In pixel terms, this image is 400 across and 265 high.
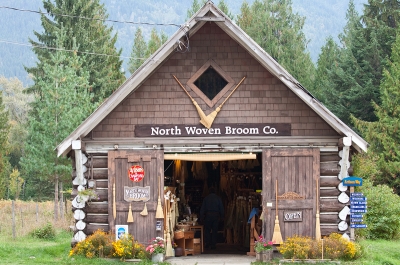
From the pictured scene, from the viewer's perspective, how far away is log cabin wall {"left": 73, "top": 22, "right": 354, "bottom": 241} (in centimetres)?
1870

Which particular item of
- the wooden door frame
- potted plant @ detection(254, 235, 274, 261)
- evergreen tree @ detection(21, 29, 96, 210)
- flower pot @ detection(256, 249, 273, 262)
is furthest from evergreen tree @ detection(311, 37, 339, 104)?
flower pot @ detection(256, 249, 273, 262)

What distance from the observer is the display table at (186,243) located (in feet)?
67.3

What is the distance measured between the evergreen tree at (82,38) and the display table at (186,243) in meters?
25.6

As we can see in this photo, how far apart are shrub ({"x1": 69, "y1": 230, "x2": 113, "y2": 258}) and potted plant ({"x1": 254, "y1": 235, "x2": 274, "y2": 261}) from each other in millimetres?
3579

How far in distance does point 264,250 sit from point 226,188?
7132mm

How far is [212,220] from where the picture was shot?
2314 cm

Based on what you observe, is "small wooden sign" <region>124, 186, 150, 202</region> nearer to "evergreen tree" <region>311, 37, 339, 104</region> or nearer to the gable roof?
the gable roof

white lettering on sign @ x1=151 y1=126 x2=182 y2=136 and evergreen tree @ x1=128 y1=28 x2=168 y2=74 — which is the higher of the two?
evergreen tree @ x1=128 y1=28 x2=168 y2=74

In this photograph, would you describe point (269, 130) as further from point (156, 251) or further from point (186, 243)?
point (186, 243)

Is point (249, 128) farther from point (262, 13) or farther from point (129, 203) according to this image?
point (262, 13)

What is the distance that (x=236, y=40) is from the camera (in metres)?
18.4

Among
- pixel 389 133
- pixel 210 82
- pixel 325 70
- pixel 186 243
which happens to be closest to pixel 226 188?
pixel 186 243

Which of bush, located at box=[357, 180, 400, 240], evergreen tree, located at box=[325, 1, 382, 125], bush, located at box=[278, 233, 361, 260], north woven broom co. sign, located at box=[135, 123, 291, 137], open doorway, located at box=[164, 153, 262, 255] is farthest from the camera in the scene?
evergreen tree, located at box=[325, 1, 382, 125]

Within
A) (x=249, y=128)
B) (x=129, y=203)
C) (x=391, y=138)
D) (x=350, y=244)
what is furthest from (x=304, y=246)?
(x=391, y=138)
